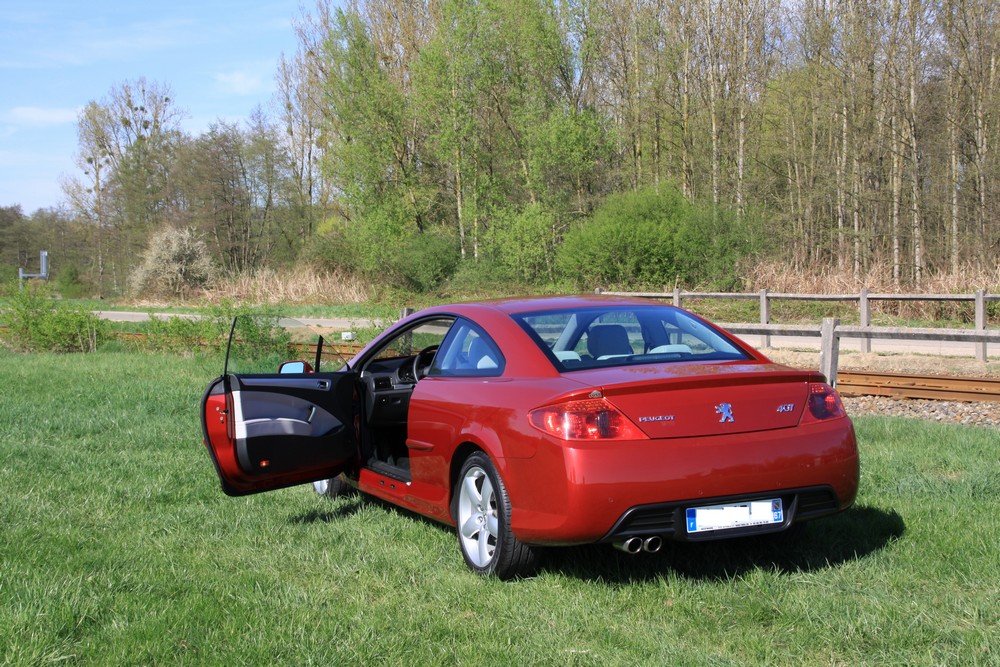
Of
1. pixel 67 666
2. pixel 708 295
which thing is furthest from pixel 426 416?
pixel 708 295

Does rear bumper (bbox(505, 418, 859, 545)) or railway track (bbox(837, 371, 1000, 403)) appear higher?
rear bumper (bbox(505, 418, 859, 545))

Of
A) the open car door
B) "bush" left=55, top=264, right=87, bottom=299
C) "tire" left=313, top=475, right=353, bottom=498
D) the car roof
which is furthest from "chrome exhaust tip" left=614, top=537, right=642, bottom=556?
"bush" left=55, top=264, right=87, bottom=299

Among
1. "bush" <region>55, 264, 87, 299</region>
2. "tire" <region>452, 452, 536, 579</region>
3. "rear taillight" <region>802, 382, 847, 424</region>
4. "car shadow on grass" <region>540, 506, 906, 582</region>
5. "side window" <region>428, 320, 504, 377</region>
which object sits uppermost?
"bush" <region>55, 264, 87, 299</region>

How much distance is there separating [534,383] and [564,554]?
1.09 m

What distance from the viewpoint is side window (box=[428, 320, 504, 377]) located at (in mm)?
5266

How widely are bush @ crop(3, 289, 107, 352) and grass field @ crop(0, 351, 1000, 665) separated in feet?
53.2

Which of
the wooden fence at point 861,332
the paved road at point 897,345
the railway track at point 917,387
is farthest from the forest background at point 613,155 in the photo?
the railway track at point 917,387

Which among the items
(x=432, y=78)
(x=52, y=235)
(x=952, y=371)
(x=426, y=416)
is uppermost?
(x=432, y=78)

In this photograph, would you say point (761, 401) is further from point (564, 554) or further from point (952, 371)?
point (952, 371)

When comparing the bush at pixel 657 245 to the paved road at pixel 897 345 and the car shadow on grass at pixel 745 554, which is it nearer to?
the paved road at pixel 897 345

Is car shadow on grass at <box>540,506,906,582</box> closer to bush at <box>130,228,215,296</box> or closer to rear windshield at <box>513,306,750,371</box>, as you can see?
rear windshield at <box>513,306,750,371</box>

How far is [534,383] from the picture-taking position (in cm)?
479

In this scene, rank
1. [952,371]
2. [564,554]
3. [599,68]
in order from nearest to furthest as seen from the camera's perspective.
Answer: [564,554], [952,371], [599,68]

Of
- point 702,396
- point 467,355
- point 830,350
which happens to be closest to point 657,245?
point 830,350
